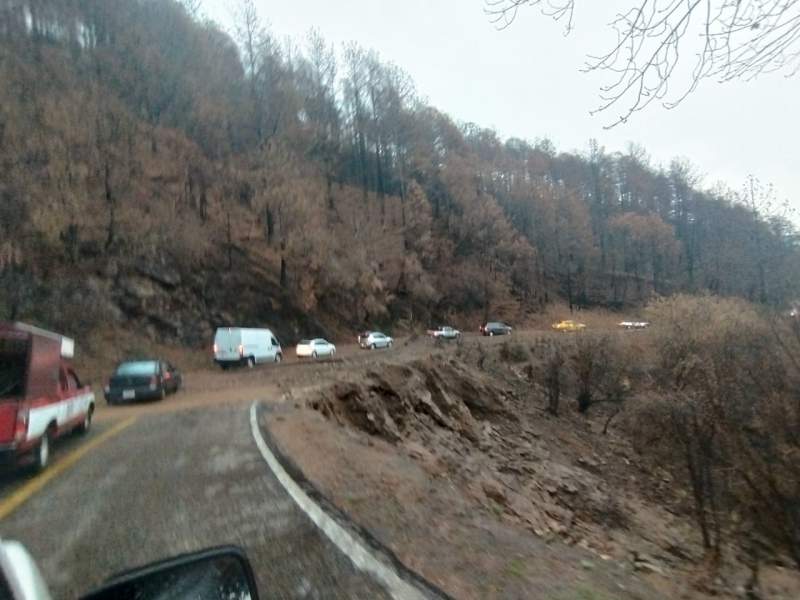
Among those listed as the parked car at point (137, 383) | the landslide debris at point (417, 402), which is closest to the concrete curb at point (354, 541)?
the landslide debris at point (417, 402)

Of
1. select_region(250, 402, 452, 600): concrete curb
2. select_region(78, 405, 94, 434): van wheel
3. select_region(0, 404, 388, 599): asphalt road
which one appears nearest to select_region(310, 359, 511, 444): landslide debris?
select_region(78, 405, 94, 434): van wheel

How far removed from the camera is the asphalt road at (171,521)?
523 centimetres

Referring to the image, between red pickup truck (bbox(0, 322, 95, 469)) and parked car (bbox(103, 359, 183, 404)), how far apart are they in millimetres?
9449

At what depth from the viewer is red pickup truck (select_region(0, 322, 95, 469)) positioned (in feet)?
29.9

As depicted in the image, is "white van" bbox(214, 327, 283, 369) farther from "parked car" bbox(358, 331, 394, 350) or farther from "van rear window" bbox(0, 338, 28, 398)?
"van rear window" bbox(0, 338, 28, 398)

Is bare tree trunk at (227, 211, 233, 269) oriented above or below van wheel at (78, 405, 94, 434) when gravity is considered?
above

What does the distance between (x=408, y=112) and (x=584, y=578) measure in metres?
86.7

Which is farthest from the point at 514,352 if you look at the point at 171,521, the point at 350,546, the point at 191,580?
the point at 191,580

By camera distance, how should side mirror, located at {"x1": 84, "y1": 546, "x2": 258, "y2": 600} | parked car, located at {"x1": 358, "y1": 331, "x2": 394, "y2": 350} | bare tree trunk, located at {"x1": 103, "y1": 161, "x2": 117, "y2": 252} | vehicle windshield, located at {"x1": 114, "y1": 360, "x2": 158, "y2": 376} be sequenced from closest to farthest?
side mirror, located at {"x1": 84, "y1": 546, "x2": 258, "y2": 600}
vehicle windshield, located at {"x1": 114, "y1": 360, "x2": 158, "y2": 376}
bare tree trunk, located at {"x1": 103, "y1": 161, "x2": 117, "y2": 252}
parked car, located at {"x1": 358, "y1": 331, "x2": 394, "y2": 350}

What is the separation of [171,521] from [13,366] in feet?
15.8

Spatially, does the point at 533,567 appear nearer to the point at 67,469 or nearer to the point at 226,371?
the point at 67,469

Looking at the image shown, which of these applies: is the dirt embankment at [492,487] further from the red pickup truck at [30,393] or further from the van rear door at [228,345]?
the van rear door at [228,345]

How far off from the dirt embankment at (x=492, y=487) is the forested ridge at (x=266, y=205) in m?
8.39

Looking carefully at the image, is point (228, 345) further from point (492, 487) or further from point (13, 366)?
point (13, 366)
